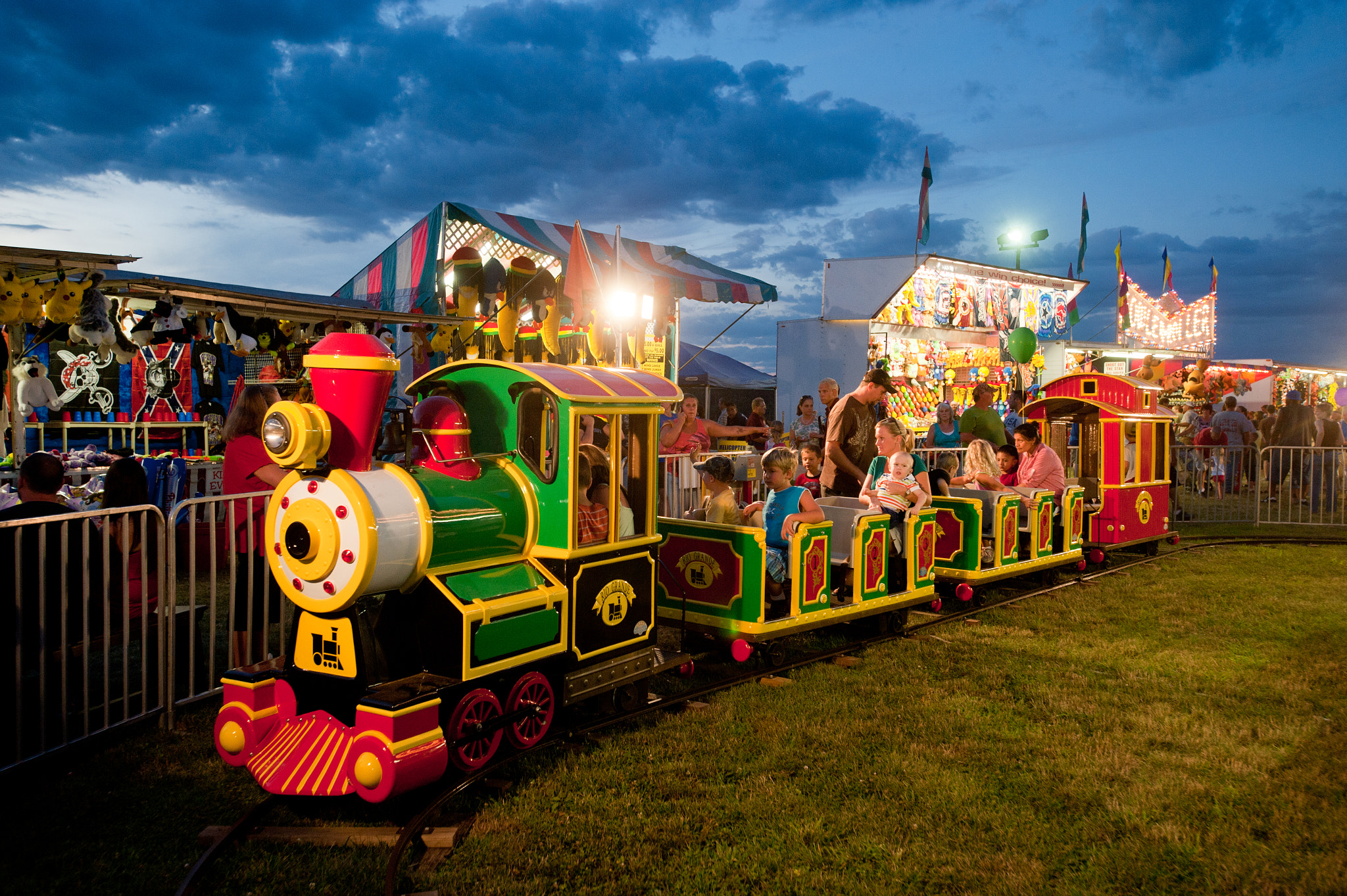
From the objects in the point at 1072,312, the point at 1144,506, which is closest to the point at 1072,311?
the point at 1072,312

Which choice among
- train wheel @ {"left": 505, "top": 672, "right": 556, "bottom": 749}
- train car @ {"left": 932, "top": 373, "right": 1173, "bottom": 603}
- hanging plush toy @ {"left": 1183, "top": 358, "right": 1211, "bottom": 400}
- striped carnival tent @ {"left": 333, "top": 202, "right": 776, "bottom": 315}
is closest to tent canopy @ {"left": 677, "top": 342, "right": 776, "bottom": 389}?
striped carnival tent @ {"left": 333, "top": 202, "right": 776, "bottom": 315}

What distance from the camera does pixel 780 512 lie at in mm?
6402

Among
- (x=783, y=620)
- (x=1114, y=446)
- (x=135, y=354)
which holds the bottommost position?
(x=783, y=620)

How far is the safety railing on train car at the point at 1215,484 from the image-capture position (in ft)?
46.9

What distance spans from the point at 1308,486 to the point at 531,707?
16.1 m

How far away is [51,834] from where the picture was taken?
12.3 ft

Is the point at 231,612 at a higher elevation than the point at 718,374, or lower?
lower

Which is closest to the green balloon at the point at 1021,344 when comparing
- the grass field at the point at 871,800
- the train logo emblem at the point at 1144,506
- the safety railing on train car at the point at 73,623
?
the train logo emblem at the point at 1144,506

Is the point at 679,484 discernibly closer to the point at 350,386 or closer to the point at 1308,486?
the point at 350,386

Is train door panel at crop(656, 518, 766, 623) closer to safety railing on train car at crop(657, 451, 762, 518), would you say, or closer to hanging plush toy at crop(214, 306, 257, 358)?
safety railing on train car at crop(657, 451, 762, 518)

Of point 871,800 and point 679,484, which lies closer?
point 871,800

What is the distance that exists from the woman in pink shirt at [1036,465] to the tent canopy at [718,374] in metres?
11.2

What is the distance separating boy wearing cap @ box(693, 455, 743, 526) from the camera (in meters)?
6.30

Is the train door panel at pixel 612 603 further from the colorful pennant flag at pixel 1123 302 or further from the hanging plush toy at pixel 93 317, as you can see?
the colorful pennant flag at pixel 1123 302
